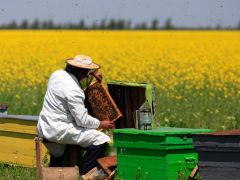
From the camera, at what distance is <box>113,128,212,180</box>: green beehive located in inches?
305

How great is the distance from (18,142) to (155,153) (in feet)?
7.05

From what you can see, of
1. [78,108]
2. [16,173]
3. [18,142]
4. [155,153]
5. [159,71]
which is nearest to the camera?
[155,153]

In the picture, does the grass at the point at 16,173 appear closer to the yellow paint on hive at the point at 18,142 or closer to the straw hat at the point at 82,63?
the yellow paint on hive at the point at 18,142

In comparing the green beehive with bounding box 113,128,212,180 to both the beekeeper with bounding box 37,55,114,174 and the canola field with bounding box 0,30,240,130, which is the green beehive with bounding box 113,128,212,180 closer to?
the beekeeper with bounding box 37,55,114,174

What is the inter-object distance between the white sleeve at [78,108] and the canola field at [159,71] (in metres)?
4.69

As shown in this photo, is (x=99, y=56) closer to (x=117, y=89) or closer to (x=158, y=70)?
(x=158, y=70)

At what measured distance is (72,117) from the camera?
8391mm

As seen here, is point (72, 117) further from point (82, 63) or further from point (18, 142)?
point (18, 142)

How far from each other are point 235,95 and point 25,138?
773 cm

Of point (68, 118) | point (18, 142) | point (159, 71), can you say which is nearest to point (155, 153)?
point (68, 118)

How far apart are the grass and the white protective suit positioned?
22.6 inches

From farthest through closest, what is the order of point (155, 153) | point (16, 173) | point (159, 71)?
1. point (159, 71)
2. point (16, 173)
3. point (155, 153)

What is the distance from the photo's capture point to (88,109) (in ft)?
28.9

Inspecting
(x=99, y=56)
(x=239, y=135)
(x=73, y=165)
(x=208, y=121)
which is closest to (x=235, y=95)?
(x=208, y=121)
